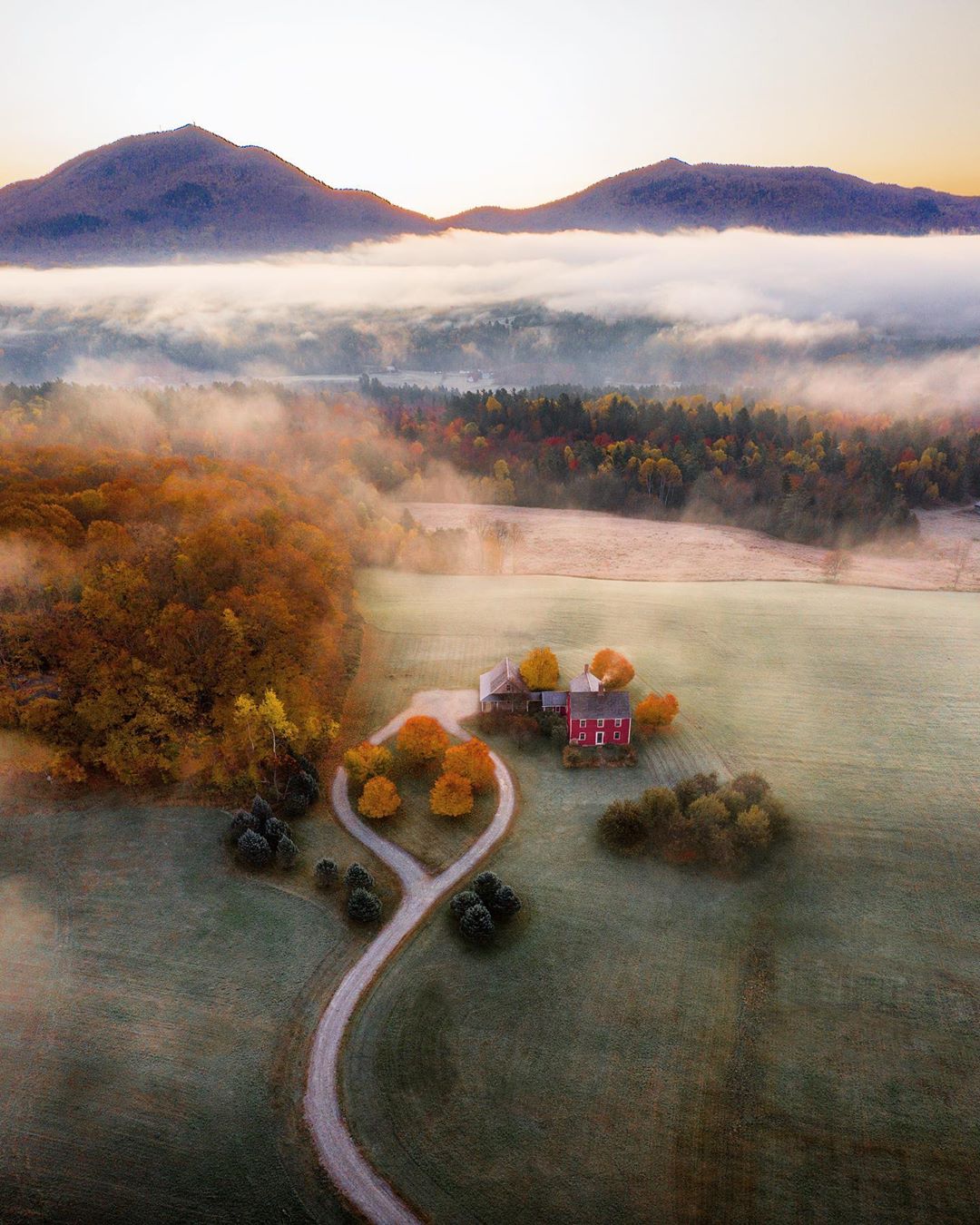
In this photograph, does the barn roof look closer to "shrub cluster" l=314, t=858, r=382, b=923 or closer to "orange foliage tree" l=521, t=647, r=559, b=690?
"orange foliage tree" l=521, t=647, r=559, b=690

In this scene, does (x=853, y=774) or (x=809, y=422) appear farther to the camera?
(x=809, y=422)

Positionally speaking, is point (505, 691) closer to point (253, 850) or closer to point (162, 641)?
point (253, 850)

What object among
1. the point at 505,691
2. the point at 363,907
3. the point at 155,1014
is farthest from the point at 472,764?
the point at 155,1014

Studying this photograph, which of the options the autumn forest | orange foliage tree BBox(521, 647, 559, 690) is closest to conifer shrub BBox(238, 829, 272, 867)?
the autumn forest

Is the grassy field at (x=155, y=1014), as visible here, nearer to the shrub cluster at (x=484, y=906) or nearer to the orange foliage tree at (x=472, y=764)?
the shrub cluster at (x=484, y=906)

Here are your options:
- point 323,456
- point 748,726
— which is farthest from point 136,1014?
point 323,456

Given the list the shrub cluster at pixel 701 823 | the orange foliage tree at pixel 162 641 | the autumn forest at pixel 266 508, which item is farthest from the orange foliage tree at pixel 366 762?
the shrub cluster at pixel 701 823

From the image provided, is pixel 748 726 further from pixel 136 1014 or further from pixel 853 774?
pixel 136 1014
